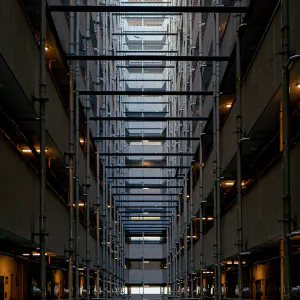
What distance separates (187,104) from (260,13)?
2425 cm

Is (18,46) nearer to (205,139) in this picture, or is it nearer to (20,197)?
(20,197)

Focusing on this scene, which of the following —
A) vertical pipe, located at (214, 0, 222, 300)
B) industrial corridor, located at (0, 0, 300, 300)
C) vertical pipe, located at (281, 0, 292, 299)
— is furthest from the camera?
vertical pipe, located at (214, 0, 222, 300)

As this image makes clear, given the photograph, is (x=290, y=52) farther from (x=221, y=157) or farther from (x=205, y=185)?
(x=205, y=185)

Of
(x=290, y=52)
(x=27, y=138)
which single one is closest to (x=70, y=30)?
(x=27, y=138)

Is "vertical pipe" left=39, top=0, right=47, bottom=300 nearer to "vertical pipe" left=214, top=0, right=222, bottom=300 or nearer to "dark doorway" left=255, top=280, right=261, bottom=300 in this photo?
"vertical pipe" left=214, top=0, right=222, bottom=300

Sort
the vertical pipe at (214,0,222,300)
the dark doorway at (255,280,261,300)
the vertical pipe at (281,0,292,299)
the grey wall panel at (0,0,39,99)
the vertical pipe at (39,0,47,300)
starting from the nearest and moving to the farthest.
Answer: the vertical pipe at (281,0,292,299) < the grey wall panel at (0,0,39,99) < the vertical pipe at (39,0,47,300) < the dark doorway at (255,280,261,300) < the vertical pipe at (214,0,222,300)

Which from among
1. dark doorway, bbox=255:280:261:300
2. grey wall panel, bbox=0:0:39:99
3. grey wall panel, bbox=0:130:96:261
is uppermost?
grey wall panel, bbox=0:0:39:99

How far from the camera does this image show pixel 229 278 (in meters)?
31.3

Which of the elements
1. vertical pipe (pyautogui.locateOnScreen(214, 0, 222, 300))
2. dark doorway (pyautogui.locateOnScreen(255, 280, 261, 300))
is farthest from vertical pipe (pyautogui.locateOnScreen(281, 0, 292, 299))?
dark doorway (pyautogui.locateOnScreen(255, 280, 261, 300))

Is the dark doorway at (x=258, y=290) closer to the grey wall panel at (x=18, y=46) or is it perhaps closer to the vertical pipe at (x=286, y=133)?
the grey wall panel at (x=18, y=46)

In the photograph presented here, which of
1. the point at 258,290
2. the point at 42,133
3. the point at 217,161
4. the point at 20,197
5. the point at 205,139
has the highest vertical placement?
the point at 205,139

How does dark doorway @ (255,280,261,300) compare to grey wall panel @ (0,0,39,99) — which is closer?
grey wall panel @ (0,0,39,99)

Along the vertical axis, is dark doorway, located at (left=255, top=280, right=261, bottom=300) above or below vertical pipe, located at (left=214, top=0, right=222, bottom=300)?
below

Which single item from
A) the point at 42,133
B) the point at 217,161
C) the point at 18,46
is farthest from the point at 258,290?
the point at 18,46
